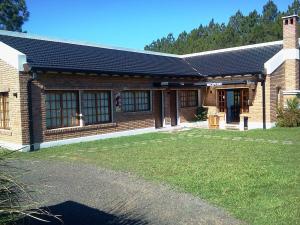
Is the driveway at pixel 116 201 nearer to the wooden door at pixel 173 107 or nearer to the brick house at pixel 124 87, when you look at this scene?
the brick house at pixel 124 87

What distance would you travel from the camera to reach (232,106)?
76.4 ft

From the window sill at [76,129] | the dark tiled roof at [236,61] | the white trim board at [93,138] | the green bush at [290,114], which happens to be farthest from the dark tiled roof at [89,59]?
the green bush at [290,114]

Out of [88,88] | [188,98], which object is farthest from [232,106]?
[88,88]

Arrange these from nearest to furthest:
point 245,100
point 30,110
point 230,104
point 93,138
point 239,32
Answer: point 30,110
point 93,138
point 245,100
point 230,104
point 239,32

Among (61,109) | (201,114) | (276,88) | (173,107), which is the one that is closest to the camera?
(61,109)

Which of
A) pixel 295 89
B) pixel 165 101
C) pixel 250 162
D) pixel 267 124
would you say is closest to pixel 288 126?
pixel 267 124

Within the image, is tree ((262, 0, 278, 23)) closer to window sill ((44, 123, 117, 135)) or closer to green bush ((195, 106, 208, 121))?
green bush ((195, 106, 208, 121))

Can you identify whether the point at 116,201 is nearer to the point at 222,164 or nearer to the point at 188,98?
the point at 222,164

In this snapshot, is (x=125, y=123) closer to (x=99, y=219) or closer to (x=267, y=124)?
(x=267, y=124)

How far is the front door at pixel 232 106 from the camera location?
22950 mm

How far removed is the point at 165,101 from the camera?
21.6m

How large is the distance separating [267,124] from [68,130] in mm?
10892

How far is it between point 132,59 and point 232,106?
716 centimetres

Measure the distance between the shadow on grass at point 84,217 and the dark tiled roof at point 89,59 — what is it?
899cm
